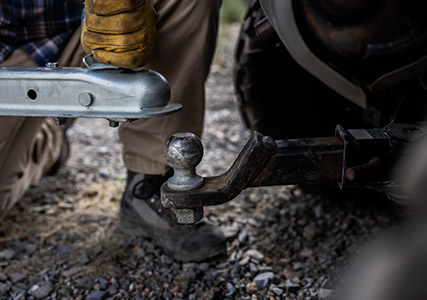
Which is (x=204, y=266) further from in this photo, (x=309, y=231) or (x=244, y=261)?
(x=309, y=231)

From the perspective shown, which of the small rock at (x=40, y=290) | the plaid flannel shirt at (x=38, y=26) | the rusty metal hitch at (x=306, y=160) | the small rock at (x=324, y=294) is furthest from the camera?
the plaid flannel shirt at (x=38, y=26)

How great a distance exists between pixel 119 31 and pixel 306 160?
0.46 m

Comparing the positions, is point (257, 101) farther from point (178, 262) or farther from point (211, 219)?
point (178, 262)

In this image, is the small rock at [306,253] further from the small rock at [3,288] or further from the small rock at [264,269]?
the small rock at [3,288]

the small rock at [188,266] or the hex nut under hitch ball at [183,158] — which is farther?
the small rock at [188,266]

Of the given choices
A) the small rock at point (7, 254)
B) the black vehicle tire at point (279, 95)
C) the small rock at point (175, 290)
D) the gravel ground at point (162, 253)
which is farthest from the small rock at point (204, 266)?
the small rock at point (7, 254)

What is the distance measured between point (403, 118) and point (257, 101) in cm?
44

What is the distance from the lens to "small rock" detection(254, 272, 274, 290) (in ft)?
4.92

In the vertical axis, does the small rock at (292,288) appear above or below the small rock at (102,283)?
above

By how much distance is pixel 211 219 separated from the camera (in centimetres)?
188

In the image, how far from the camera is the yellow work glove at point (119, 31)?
117 cm

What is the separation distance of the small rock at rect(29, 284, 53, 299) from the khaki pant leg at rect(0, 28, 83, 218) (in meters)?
0.40

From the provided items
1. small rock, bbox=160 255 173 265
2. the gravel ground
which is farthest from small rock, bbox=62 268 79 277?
small rock, bbox=160 255 173 265

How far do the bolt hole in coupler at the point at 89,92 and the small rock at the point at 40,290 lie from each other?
1.65ft
